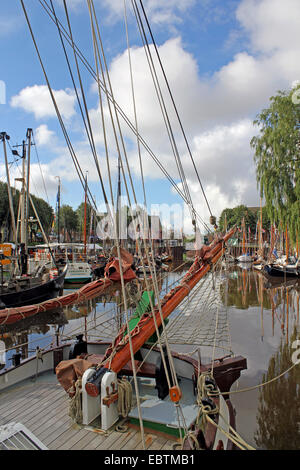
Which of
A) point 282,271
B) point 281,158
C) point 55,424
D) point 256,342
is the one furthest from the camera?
point 282,271

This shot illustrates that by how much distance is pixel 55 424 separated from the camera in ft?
13.6

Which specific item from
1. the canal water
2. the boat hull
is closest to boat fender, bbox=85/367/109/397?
the canal water

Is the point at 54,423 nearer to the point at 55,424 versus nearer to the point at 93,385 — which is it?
the point at 55,424

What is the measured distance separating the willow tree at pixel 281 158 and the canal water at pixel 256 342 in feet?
20.0

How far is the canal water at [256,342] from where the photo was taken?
606 cm

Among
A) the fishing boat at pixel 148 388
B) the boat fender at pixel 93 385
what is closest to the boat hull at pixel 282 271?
the fishing boat at pixel 148 388

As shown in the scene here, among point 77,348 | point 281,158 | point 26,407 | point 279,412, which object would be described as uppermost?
point 281,158

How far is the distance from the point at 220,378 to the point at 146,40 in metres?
6.27

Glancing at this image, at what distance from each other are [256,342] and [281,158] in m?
15.8

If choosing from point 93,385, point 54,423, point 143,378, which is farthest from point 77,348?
point 93,385

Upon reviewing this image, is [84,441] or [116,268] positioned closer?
[84,441]

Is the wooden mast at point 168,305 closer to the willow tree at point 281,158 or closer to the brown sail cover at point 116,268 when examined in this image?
the brown sail cover at point 116,268
